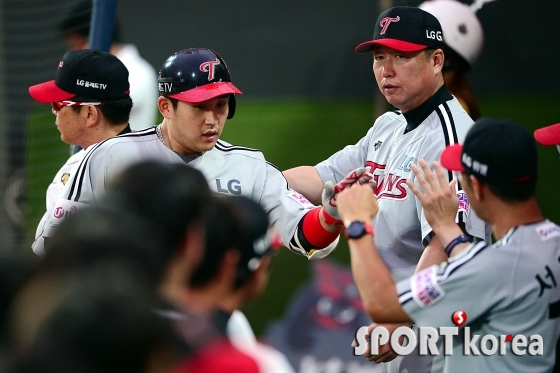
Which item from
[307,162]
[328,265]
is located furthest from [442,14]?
[328,265]

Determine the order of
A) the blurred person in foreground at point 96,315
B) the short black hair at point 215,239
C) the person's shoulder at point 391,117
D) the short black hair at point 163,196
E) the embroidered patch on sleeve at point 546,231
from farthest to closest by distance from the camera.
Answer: the person's shoulder at point 391,117 → the embroidered patch on sleeve at point 546,231 → the short black hair at point 215,239 → the short black hair at point 163,196 → the blurred person in foreground at point 96,315

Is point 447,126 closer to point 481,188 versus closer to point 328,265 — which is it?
point 481,188

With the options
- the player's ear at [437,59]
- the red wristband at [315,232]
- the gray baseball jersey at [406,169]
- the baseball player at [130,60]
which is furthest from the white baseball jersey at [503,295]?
the baseball player at [130,60]

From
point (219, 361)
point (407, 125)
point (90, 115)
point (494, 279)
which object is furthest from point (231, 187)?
point (219, 361)

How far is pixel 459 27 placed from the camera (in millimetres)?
5727

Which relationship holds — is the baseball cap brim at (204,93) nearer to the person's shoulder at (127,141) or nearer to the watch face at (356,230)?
the person's shoulder at (127,141)

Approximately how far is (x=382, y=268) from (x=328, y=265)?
3394mm

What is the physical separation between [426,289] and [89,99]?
216 centimetres

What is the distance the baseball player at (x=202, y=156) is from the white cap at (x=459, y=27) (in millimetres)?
2032

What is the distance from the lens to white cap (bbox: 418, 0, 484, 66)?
5.66 metres

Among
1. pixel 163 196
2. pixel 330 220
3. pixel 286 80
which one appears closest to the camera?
pixel 163 196

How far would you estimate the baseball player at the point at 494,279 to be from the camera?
2883 millimetres

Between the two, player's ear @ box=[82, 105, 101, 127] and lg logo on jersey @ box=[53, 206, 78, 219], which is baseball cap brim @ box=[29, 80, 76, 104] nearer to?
player's ear @ box=[82, 105, 101, 127]

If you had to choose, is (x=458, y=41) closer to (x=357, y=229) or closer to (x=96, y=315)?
(x=357, y=229)
